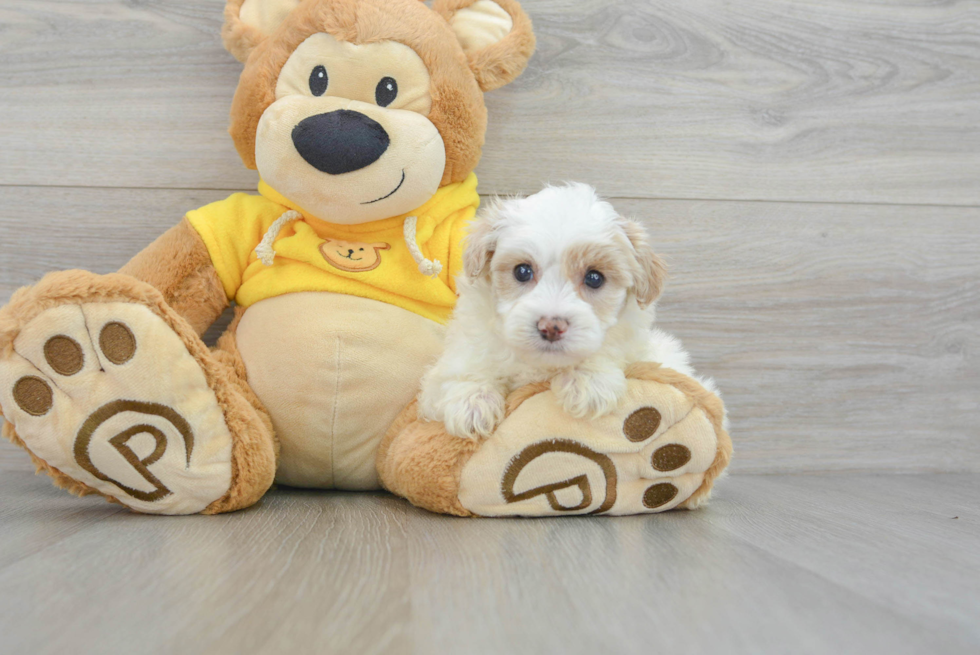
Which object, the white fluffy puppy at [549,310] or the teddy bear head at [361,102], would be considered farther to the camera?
the teddy bear head at [361,102]

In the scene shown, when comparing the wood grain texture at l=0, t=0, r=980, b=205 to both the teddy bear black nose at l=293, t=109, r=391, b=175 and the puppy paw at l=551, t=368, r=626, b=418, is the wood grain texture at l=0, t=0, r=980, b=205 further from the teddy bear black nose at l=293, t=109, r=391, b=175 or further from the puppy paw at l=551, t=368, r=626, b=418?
the puppy paw at l=551, t=368, r=626, b=418

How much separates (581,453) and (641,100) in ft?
2.90

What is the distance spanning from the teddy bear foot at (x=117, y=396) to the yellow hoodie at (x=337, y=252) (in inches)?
10.0

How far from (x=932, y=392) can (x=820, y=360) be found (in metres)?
0.30

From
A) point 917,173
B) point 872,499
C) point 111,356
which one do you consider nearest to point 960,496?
point 872,499

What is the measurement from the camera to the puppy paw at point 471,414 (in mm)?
1074

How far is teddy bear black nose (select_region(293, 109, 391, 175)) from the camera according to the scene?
Result: 3.73 ft

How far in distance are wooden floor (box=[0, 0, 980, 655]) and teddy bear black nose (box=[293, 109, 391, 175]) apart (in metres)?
0.41

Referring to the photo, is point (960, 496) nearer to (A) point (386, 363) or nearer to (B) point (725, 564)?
(B) point (725, 564)

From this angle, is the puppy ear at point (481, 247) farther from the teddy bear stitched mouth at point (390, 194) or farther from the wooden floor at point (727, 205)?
the wooden floor at point (727, 205)

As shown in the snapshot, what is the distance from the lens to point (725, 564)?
2.96 ft

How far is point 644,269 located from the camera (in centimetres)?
109

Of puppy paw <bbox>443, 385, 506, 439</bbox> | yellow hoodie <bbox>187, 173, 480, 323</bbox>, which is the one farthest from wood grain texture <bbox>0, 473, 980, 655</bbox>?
yellow hoodie <bbox>187, 173, 480, 323</bbox>

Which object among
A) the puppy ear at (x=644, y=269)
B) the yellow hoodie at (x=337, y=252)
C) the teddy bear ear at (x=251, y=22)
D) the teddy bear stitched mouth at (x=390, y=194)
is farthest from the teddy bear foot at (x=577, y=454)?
the teddy bear ear at (x=251, y=22)
